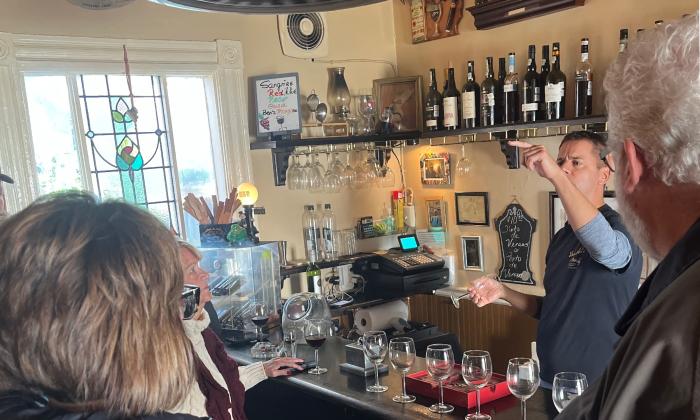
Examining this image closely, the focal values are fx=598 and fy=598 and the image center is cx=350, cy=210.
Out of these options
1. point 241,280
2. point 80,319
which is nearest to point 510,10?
point 241,280

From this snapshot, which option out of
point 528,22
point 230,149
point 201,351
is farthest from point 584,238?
point 230,149

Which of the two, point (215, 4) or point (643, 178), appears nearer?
point (643, 178)

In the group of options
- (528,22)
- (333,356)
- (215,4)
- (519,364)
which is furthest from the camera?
(528,22)

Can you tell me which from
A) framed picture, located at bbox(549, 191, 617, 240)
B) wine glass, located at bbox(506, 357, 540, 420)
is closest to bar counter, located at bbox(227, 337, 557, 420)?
wine glass, located at bbox(506, 357, 540, 420)

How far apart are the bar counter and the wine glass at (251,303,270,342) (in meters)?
0.11

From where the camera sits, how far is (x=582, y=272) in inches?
84.7

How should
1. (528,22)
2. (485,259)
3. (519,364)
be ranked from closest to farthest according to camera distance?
(519,364)
(528,22)
(485,259)

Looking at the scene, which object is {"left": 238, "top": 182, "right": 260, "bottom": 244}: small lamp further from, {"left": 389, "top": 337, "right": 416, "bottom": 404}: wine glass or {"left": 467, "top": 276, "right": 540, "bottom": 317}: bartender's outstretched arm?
{"left": 389, "top": 337, "right": 416, "bottom": 404}: wine glass

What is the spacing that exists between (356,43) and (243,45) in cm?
87

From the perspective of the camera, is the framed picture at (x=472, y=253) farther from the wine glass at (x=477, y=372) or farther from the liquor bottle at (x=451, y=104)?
the wine glass at (x=477, y=372)

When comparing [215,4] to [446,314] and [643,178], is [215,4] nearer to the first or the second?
[643,178]

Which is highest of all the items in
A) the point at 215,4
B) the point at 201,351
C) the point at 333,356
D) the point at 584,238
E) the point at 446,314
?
the point at 215,4

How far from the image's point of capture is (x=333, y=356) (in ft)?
8.29

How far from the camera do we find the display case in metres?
3.06
